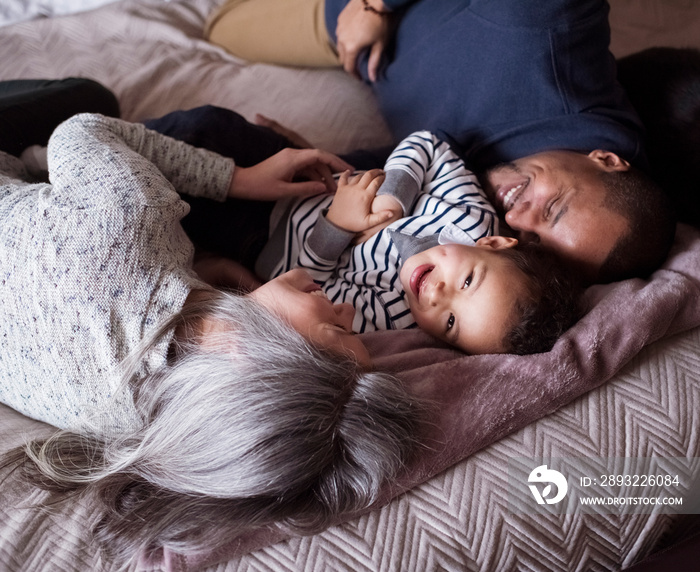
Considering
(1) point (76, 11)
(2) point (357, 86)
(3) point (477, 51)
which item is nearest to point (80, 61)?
(1) point (76, 11)

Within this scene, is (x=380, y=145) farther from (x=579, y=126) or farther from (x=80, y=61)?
(x=80, y=61)

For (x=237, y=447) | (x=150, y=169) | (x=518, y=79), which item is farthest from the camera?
(x=518, y=79)

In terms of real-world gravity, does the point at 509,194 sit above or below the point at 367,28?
below

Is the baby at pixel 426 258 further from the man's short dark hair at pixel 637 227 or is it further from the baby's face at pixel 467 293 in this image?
the man's short dark hair at pixel 637 227

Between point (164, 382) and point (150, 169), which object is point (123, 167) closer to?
point (150, 169)

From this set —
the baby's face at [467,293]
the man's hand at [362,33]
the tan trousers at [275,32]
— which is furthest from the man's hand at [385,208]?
the tan trousers at [275,32]

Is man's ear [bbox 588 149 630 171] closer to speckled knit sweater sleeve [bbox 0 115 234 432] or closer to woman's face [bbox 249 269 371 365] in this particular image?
woman's face [bbox 249 269 371 365]

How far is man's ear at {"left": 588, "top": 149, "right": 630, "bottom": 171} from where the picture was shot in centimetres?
114

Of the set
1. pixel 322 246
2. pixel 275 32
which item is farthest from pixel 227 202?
pixel 275 32

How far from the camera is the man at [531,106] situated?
1.08m

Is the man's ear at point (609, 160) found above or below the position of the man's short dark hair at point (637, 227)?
above

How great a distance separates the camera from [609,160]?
1.17 meters

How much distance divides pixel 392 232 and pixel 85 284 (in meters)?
0.59

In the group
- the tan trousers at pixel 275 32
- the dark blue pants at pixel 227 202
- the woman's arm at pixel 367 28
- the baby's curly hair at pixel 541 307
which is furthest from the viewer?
the tan trousers at pixel 275 32
